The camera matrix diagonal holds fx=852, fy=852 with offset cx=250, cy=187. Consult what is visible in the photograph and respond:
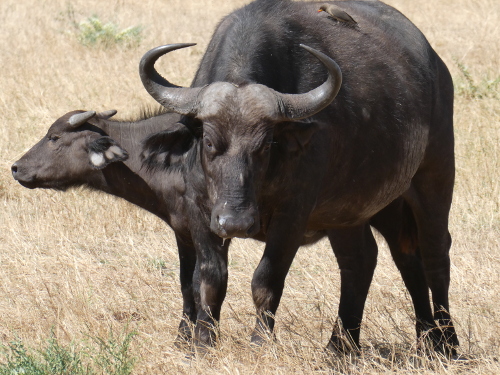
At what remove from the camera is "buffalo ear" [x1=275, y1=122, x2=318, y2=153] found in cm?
506

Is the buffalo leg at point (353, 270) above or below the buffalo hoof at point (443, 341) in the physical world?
above

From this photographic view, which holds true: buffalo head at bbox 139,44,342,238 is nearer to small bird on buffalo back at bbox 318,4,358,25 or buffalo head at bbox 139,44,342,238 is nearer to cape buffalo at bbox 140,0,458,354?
cape buffalo at bbox 140,0,458,354

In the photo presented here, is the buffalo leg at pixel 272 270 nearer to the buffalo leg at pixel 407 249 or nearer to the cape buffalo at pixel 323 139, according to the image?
the cape buffalo at pixel 323 139

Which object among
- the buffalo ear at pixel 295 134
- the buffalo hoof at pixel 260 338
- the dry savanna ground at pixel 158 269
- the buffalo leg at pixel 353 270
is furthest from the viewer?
the buffalo leg at pixel 353 270

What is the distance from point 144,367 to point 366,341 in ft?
6.84

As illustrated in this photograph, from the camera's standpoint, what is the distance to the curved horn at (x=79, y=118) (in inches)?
293

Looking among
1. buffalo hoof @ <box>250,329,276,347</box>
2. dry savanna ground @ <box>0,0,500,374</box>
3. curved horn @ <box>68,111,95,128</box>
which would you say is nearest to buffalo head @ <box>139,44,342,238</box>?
buffalo hoof @ <box>250,329,276,347</box>

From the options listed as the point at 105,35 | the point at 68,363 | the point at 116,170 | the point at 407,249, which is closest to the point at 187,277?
the point at 116,170

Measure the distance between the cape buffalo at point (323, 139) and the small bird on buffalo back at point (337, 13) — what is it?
0.05 m

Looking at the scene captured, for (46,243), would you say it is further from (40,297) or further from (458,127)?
(458,127)

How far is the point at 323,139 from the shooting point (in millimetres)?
5359

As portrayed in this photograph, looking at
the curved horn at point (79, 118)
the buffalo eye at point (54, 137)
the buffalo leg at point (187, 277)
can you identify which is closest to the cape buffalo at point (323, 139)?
the buffalo leg at point (187, 277)

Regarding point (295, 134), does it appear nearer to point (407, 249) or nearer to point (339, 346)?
point (339, 346)

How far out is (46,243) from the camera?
27.6 ft
